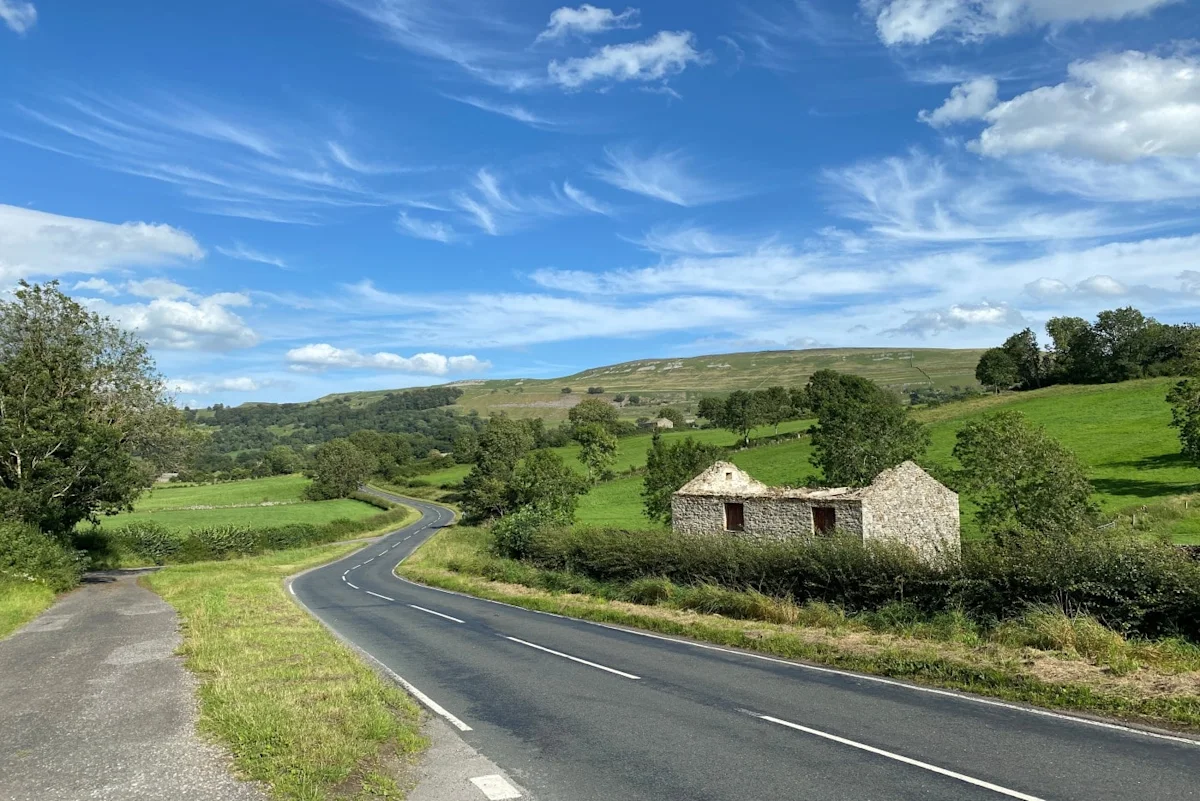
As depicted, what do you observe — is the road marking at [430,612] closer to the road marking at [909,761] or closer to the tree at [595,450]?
the road marking at [909,761]

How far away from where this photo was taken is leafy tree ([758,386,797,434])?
10746cm

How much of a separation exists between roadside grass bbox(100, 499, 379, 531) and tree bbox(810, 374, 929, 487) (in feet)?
172

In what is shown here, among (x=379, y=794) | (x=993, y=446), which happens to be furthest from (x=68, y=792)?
(x=993, y=446)

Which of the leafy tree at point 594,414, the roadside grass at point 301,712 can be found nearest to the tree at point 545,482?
the roadside grass at point 301,712

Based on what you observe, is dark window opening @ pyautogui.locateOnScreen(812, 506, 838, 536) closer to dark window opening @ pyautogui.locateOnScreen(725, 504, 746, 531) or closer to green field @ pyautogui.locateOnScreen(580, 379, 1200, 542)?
dark window opening @ pyautogui.locateOnScreen(725, 504, 746, 531)

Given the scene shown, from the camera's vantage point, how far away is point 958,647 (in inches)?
567

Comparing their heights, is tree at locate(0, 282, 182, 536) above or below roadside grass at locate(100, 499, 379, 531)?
above

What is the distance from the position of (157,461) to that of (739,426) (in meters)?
72.1

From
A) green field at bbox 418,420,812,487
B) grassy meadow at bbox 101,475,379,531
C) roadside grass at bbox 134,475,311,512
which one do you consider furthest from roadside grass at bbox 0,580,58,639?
green field at bbox 418,420,812,487

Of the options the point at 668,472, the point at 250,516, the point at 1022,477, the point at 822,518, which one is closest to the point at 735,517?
the point at 822,518

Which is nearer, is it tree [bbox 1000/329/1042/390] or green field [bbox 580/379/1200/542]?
green field [bbox 580/379/1200/542]

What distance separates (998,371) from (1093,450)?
61.1 metres

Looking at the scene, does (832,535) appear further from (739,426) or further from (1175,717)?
(739,426)

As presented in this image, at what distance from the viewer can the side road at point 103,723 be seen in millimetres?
7316
